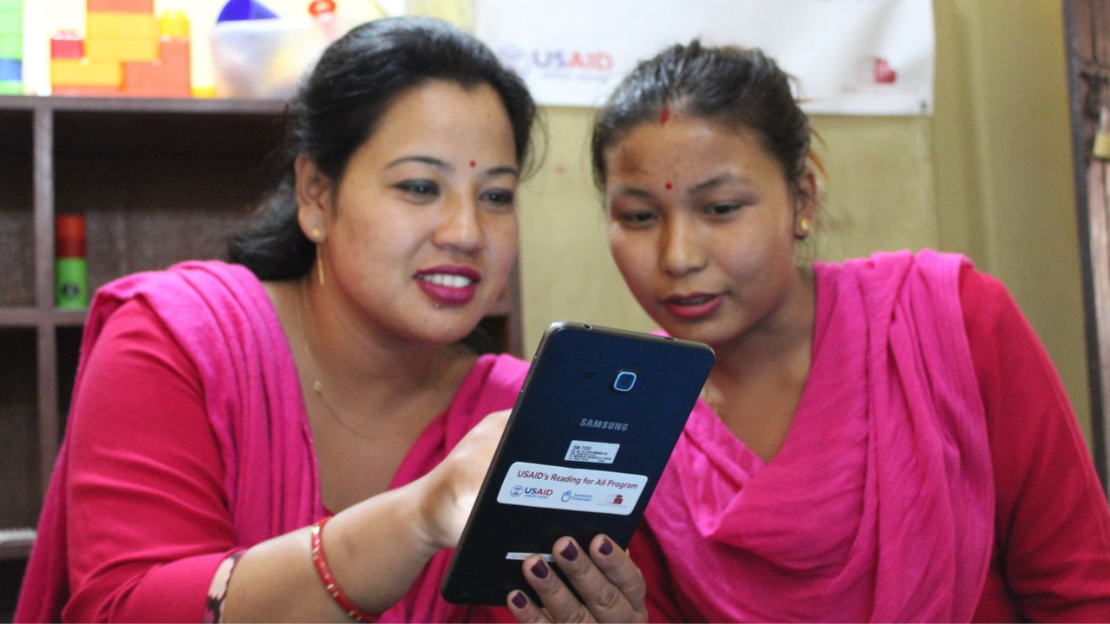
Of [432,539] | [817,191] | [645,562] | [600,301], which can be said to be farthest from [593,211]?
[432,539]

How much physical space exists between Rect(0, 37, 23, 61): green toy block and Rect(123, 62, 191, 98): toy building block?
15cm

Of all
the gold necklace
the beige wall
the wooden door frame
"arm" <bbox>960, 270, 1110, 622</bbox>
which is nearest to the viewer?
"arm" <bbox>960, 270, 1110, 622</bbox>

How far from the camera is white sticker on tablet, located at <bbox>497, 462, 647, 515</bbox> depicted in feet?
2.39

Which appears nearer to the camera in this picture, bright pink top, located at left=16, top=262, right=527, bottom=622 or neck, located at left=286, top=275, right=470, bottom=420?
bright pink top, located at left=16, top=262, right=527, bottom=622

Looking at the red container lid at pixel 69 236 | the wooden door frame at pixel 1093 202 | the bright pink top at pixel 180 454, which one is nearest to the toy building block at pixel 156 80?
the red container lid at pixel 69 236

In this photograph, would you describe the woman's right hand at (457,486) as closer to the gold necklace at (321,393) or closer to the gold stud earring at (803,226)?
the gold necklace at (321,393)

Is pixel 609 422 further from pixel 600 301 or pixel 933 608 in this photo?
pixel 600 301

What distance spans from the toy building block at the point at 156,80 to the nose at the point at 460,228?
2.09 ft

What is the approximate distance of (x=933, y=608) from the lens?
3.65 ft

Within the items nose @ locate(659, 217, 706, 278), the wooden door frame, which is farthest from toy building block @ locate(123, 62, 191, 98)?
the wooden door frame

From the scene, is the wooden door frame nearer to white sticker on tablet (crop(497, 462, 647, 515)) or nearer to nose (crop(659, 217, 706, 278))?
nose (crop(659, 217, 706, 278))

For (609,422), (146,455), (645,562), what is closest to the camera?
(609,422)

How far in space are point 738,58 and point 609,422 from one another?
0.69 m

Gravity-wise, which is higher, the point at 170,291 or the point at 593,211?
the point at 593,211
